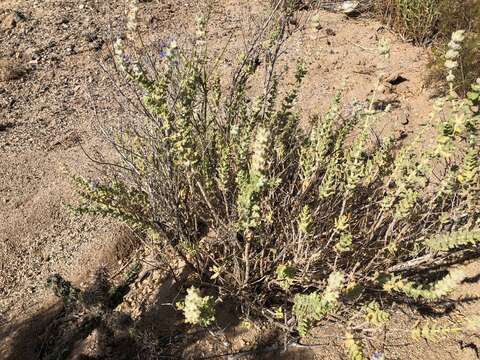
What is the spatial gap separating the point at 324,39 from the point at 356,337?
4066mm

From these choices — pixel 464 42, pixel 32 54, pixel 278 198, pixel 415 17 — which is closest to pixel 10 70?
pixel 32 54

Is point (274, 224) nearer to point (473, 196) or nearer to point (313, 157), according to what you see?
point (313, 157)

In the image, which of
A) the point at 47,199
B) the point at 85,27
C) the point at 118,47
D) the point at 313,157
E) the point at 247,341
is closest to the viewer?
the point at 118,47

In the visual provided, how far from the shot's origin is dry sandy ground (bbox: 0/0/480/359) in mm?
2982

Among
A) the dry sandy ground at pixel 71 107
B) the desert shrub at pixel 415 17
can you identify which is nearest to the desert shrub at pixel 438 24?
the desert shrub at pixel 415 17

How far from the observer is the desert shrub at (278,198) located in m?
1.80

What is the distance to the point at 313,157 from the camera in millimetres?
2201

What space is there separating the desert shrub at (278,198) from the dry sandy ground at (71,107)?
1.00ft

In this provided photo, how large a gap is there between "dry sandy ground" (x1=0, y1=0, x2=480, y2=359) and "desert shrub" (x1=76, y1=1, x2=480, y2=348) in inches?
12.1

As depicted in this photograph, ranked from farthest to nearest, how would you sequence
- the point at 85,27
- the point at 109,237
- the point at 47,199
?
the point at 85,27 → the point at 47,199 → the point at 109,237

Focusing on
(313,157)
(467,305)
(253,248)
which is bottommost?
(467,305)

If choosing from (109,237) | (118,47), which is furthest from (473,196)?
(109,237)

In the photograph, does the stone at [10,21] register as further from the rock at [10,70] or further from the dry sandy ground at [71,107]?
the rock at [10,70]

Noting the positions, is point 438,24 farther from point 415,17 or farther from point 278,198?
point 278,198
